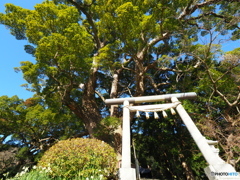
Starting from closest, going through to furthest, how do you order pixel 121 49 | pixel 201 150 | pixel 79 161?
pixel 201 150, pixel 79 161, pixel 121 49

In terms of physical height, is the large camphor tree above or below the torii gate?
above

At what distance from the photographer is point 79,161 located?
10.6 feet

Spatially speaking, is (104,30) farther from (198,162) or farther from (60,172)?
(198,162)

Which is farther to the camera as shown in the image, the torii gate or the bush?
the bush

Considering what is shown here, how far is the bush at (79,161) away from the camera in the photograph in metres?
3.14

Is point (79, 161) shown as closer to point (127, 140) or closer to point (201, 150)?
point (127, 140)

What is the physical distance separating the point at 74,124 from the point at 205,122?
331 inches

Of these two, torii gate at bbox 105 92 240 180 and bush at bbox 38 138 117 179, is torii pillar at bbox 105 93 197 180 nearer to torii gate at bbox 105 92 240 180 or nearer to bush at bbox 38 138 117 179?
torii gate at bbox 105 92 240 180

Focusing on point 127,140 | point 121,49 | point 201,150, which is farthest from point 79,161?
point 121,49

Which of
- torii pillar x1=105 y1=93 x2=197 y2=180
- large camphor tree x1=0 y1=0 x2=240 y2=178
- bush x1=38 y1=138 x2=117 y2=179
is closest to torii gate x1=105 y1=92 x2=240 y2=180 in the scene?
torii pillar x1=105 y1=93 x2=197 y2=180

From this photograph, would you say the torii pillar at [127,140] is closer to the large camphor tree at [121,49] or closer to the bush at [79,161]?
the bush at [79,161]

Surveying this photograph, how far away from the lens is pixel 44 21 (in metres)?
6.11

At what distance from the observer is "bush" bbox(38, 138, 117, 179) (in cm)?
314

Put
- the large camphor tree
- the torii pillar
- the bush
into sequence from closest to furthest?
the torii pillar
the bush
the large camphor tree
